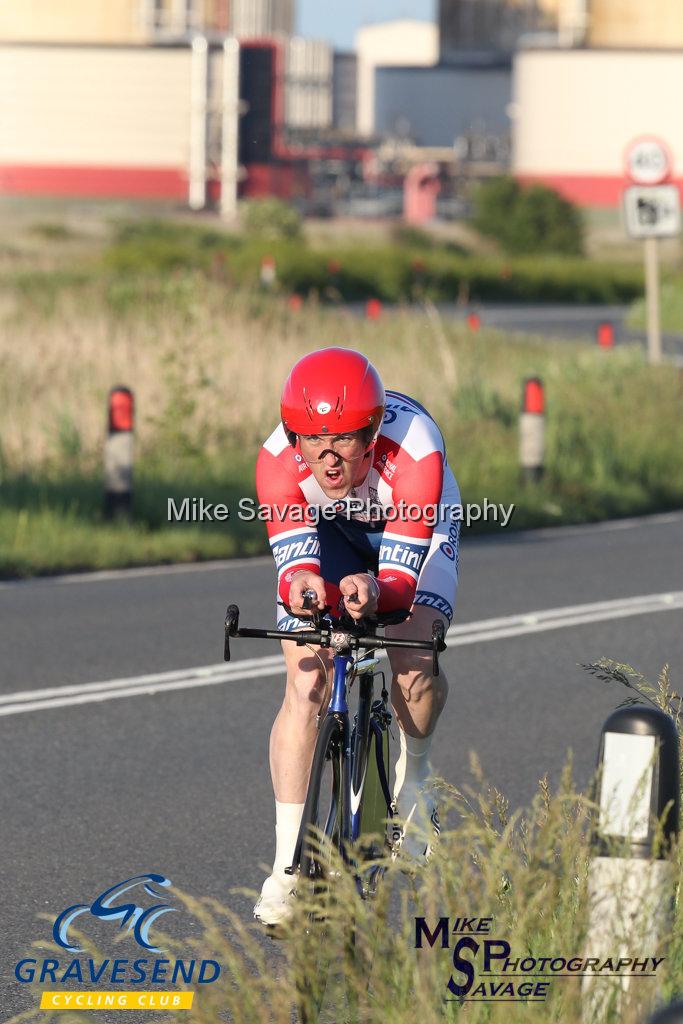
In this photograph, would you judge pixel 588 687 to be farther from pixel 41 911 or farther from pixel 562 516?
pixel 562 516

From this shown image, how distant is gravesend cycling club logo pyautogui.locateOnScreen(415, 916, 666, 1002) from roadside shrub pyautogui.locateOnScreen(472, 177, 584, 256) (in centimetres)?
6383

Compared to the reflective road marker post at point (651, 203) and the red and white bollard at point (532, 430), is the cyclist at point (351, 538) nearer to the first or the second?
the red and white bollard at point (532, 430)

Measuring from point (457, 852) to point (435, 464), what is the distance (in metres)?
1.46

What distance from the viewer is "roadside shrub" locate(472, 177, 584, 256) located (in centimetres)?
6725

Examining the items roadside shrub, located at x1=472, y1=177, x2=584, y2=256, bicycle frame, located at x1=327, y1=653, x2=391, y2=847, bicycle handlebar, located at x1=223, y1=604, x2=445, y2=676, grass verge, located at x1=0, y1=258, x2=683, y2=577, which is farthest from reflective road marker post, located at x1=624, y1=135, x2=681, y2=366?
roadside shrub, located at x1=472, y1=177, x2=584, y2=256

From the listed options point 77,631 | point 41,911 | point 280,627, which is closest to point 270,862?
point 41,911

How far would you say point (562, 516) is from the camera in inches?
621

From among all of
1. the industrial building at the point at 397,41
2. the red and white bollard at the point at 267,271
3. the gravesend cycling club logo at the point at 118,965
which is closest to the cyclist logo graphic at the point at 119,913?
the gravesend cycling club logo at the point at 118,965

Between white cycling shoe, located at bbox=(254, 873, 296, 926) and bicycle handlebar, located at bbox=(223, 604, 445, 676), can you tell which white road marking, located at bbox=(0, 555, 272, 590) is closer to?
white cycling shoe, located at bbox=(254, 873, 296, 926)

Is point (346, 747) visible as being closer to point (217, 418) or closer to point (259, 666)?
point (259, 666)

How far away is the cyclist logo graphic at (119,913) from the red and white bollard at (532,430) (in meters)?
10.6

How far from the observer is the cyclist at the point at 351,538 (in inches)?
180

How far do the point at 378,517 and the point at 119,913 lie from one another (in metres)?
1.53

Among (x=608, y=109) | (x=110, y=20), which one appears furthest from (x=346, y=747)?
(x=110, y=20)
